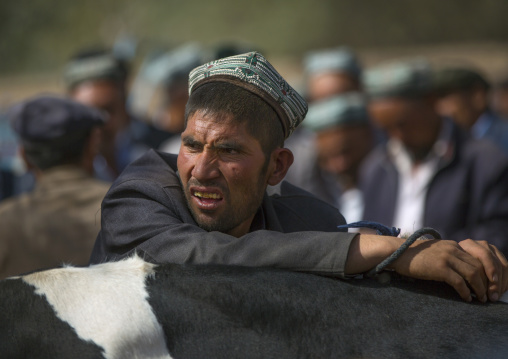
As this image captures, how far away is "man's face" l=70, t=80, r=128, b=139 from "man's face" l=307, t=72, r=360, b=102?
2191mm

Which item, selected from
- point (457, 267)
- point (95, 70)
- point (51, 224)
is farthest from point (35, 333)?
point (95, 70)

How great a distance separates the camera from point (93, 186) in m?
4.21

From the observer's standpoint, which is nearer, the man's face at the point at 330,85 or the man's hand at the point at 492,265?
the man's hand at the point at 492,265

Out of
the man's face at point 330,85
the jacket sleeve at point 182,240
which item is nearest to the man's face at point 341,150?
the man's face at point 330,85

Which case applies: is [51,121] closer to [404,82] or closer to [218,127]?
[218,127]

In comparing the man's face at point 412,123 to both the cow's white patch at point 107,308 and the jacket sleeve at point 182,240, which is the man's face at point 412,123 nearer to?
the jacket sleeve at point 182,240

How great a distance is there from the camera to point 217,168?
2.28 m

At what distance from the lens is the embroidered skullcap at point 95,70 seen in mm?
6461

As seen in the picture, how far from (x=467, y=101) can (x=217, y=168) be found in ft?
17.2

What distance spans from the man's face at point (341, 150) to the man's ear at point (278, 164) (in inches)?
164

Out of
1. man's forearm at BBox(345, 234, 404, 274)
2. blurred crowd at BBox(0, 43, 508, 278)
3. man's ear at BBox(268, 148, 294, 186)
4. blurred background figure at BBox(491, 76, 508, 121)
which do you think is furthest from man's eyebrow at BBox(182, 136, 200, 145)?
blurred background figure at BBox(491, 76, 508, 121)

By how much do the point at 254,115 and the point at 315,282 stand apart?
0.63 meters

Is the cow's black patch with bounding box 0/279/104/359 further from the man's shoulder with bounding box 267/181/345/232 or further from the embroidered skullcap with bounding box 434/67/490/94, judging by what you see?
the embroidered skullcap with bounding box 434/67/490/94

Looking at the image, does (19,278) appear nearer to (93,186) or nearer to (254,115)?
(254,115)
